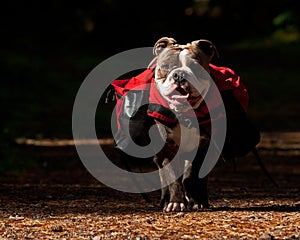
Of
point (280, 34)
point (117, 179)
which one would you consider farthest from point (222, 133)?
point (280, 34)

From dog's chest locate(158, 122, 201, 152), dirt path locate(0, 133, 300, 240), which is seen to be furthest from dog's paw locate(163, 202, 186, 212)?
dog's chest locate(158, 122, 201, 152)

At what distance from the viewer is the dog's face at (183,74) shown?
603cm

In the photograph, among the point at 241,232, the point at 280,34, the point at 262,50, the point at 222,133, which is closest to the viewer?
the point at 241,232

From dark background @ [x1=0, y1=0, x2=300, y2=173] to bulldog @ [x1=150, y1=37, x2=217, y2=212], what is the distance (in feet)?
44.5

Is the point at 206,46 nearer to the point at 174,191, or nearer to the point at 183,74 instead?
the point at 183,74

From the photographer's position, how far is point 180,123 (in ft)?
20.3

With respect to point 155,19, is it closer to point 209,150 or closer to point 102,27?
point 102,27

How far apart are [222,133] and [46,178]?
3.68m

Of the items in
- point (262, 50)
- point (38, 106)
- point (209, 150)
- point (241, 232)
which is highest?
point (262, 50)

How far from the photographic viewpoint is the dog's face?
6031mm

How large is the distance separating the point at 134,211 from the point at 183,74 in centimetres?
122

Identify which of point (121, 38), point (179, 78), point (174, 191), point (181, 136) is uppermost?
point (121, 38)

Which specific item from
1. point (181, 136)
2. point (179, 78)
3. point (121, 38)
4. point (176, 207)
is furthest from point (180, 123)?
point (121, 38)

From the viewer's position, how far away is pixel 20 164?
1077cm
